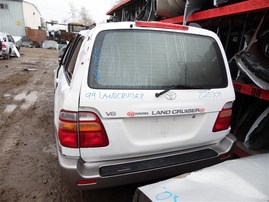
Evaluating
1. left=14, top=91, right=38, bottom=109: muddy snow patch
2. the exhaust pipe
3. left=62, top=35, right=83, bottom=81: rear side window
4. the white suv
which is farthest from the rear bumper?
left=14, top=91, right=38, bottom=109: muddy snow patch

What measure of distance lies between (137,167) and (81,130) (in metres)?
0.60

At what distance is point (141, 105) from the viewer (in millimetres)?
1925

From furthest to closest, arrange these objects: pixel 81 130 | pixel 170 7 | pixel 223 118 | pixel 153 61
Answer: pixel 170 7 < pixel 223 118 < pixel 153 61 < pixel 81 130

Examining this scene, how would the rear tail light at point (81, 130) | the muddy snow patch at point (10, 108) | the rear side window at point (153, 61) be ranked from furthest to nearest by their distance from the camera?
1. the muddy snow patch at point (10, 108)
2. the rear side window at point (153, 61)
3. the rear tail light at point (81, 130)

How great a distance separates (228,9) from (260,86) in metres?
1.17

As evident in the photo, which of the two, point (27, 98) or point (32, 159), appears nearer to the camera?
point (32, 159)

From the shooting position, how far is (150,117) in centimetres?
200

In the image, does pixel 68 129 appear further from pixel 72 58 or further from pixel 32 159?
pixel 32 159

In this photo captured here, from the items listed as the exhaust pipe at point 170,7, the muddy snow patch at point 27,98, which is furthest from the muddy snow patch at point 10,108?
the exhaust pipe at point 170,7

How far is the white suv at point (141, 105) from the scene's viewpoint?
1.87 m

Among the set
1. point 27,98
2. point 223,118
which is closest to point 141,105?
point 223,118

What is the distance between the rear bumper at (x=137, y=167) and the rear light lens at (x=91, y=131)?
179 millimetres

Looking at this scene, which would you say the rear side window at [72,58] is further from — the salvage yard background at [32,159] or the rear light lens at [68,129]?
the salvage yard background at [32,159]

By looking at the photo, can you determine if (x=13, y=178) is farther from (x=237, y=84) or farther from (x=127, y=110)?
(x=237, y=84)
